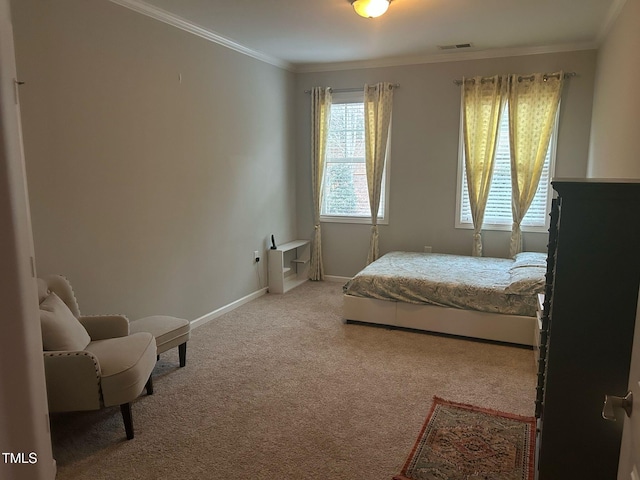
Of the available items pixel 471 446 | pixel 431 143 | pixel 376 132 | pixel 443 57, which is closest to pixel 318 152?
pixel 376 132

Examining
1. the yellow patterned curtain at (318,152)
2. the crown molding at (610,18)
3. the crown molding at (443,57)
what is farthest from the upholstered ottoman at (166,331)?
the crown molding at (610,18)

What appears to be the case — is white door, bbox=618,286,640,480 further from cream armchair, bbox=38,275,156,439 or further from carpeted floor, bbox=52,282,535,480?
cream armchair, bbox=38,275,156,439

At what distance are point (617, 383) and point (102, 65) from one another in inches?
139

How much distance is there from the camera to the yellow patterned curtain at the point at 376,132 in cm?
541

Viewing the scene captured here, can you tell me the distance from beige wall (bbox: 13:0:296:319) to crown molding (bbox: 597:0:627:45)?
3345 millimetres

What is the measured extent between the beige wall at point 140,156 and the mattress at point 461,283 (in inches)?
59.3

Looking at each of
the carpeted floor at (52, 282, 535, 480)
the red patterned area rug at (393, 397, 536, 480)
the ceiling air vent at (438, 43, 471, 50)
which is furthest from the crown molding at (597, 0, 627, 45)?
the red patterned area rug at (393, 397, 536, 480)

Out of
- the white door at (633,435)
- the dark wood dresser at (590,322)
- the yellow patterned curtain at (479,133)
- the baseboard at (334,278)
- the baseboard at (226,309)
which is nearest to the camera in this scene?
the white door at (633,435)

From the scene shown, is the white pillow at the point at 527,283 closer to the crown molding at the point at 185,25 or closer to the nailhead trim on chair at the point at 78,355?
the nailhead trim on chair at the point at 78,355

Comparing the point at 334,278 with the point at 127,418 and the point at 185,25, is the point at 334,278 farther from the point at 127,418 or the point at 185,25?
the point at 127,418

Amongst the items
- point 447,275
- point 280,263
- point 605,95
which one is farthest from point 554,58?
point 280,263

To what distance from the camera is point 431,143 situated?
5363mm

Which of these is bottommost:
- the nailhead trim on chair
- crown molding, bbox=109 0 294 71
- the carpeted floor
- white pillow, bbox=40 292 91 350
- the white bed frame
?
the carpeted floor

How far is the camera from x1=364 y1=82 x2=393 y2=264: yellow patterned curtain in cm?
541
